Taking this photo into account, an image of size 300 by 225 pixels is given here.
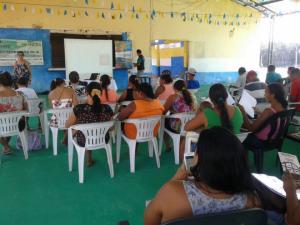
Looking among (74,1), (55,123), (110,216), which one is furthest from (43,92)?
(110,216)

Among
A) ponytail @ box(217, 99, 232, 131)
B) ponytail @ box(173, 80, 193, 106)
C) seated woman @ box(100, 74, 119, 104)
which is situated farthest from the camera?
seated woman @ box(100, 74, 119, 104)

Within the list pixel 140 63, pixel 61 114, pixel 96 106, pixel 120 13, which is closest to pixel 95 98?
pixel 96 106

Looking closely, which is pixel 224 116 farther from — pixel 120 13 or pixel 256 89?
pixel 120 13

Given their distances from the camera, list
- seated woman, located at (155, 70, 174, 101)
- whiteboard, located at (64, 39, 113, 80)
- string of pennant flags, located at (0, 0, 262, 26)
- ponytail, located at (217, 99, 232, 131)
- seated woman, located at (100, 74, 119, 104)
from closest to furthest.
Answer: ponytail, located at (217, 99, 232, 131), seated woman, located at (100, 74, 119, 104), seated woman, located at (155, 70, 174, 101), string of pennant flags, located at (0, 0, 262, 26), whiteboard, located at (64, 39, 113, 80)

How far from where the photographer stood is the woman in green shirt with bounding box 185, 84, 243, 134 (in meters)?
2.60

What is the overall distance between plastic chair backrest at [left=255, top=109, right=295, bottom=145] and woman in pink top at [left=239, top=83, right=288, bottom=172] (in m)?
0.02

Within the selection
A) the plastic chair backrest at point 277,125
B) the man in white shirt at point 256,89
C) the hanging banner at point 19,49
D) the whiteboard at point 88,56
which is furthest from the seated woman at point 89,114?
the hanging banner at point 19,49

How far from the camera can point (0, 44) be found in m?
8.54

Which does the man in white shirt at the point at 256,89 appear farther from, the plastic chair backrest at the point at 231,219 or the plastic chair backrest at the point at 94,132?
the plastic chair backrest at the point at 231,219

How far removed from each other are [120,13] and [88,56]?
1.98 meters

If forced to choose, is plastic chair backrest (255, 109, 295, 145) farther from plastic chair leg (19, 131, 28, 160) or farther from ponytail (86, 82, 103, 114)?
plastic chair leg (19, 131, 28, 160)

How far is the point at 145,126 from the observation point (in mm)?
3262

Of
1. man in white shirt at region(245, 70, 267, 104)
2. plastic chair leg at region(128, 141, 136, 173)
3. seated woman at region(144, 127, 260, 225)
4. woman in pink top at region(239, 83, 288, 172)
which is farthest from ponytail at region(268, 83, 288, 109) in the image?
seated woman at region(144, 127, 260, 225)

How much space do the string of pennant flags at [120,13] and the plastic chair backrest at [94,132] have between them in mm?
7221
